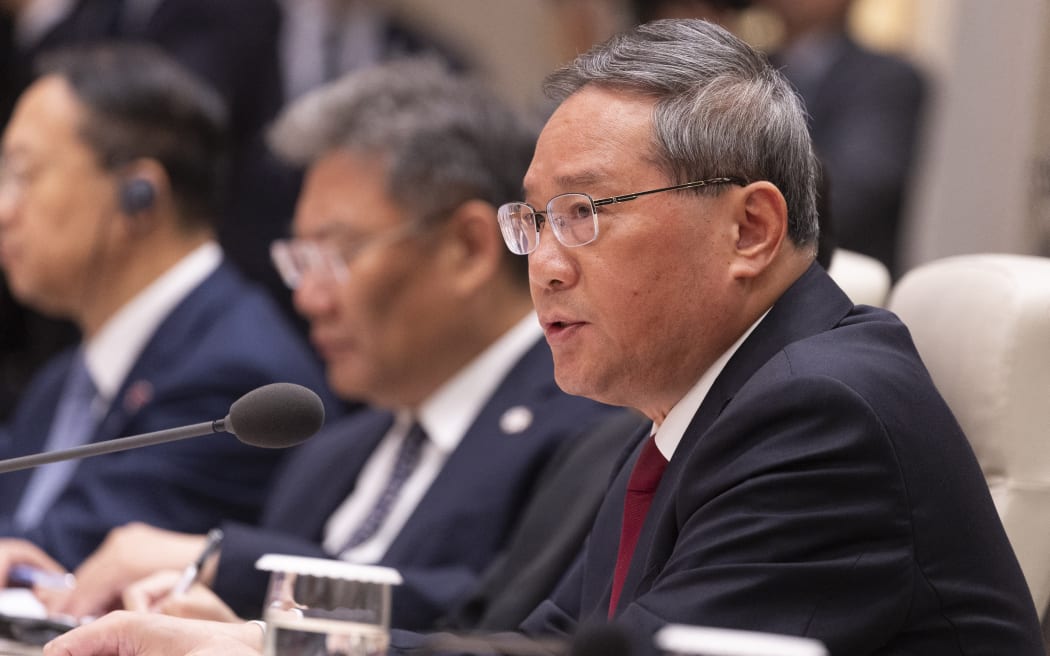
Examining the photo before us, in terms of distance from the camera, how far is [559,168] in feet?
5.39

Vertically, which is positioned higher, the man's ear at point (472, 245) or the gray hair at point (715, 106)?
the gray hair at point (715, 106)

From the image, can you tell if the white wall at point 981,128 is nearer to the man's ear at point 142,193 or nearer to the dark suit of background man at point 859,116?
the dark suit of background man at point 859,116

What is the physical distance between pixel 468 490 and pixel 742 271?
91 centimetres

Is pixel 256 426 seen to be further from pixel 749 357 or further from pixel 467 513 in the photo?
pixel 467 513

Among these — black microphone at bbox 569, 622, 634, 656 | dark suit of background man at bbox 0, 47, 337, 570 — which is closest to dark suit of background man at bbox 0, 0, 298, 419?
dark suit of background man at bbox 0, 47, 337, 570

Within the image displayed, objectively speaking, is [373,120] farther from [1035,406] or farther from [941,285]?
[1035,406]

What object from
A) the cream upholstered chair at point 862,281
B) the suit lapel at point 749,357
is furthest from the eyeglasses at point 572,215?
the cream upholstered chair at point 862,281

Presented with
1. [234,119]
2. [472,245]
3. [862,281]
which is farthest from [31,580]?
[234,119]

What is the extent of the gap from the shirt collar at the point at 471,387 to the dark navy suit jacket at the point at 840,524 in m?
1.09

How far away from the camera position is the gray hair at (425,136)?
2.69 meters

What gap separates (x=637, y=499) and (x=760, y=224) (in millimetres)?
317

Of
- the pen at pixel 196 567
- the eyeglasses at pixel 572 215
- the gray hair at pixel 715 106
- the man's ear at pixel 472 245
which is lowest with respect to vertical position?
the pen at pixel 196 567

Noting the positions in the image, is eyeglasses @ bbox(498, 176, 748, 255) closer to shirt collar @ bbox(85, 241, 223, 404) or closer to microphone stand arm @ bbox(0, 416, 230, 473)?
microphone stand arm @ bbox(0, 416, 230, 473)

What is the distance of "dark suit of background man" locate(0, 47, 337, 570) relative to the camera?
2.91 metres
